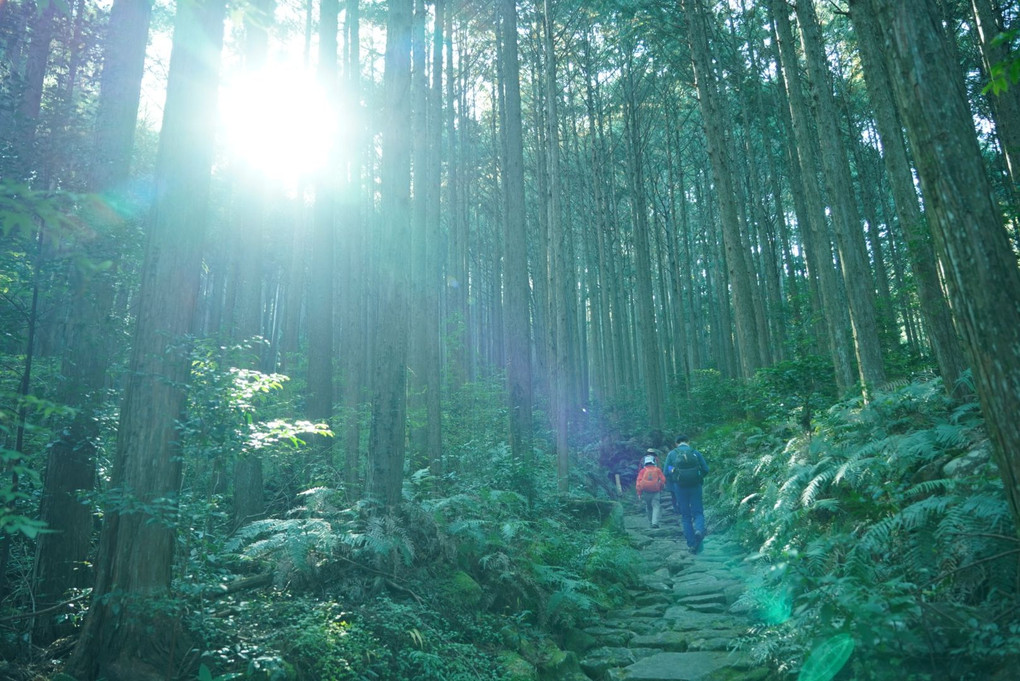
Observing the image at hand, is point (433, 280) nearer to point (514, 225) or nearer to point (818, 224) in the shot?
point (514, 225)

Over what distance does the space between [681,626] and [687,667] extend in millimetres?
1279

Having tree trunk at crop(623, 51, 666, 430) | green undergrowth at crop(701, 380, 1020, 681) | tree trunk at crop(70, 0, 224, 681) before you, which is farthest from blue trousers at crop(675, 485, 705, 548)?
tree trunk at crop(623, 51, 666, 430)

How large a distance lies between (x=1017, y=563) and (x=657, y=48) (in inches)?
886

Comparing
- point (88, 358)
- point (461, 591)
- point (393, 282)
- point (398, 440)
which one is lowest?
point (461, 591)

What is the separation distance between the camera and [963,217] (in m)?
3.97

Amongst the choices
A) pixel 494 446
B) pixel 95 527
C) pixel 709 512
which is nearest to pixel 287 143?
pixel 494 446

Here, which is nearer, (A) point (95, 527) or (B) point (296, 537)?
(B) point (296, 537)

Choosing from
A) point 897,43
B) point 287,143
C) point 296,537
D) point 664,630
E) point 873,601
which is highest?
point 287,143

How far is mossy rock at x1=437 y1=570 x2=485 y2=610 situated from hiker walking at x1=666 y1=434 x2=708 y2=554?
15.2ft

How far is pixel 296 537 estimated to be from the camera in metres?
5.66

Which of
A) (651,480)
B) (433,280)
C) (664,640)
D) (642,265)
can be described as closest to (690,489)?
(651,480)

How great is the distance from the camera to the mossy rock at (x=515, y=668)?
5102 millimetres

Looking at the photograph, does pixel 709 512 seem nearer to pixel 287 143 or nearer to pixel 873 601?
pixel 873 601

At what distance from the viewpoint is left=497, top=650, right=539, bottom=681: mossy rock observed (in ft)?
16.7
